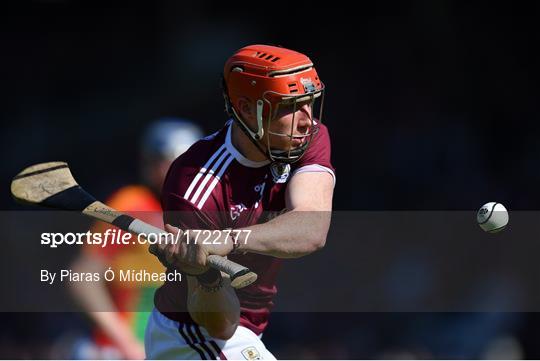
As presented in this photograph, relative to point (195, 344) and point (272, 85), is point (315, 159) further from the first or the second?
point (195, 344)

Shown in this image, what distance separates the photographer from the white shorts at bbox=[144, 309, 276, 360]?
4.28 metres

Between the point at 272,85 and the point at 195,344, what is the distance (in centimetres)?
108

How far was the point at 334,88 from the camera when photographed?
9.04 meters

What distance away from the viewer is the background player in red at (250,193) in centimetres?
404

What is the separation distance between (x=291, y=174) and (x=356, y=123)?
4.90 meters

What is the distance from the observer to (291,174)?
4195mm

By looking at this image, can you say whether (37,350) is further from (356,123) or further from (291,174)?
(291,174)

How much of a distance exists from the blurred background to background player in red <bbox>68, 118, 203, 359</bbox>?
282 cm

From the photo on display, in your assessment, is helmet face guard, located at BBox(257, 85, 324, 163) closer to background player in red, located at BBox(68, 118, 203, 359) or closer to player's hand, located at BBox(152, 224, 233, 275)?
player's hand, located at BBox(152, 224, 233, 275)

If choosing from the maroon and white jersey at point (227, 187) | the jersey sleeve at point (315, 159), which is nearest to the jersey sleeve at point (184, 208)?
the maroon and white jersey at point (227, 187)

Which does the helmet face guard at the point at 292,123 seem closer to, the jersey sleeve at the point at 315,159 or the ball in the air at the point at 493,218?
the jersey sleeve at the point at 315,159

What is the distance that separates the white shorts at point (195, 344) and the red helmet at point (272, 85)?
2.48ft

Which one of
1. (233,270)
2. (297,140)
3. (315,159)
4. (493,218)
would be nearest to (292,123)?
(297,140)

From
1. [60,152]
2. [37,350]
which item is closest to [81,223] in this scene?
[37,350]
